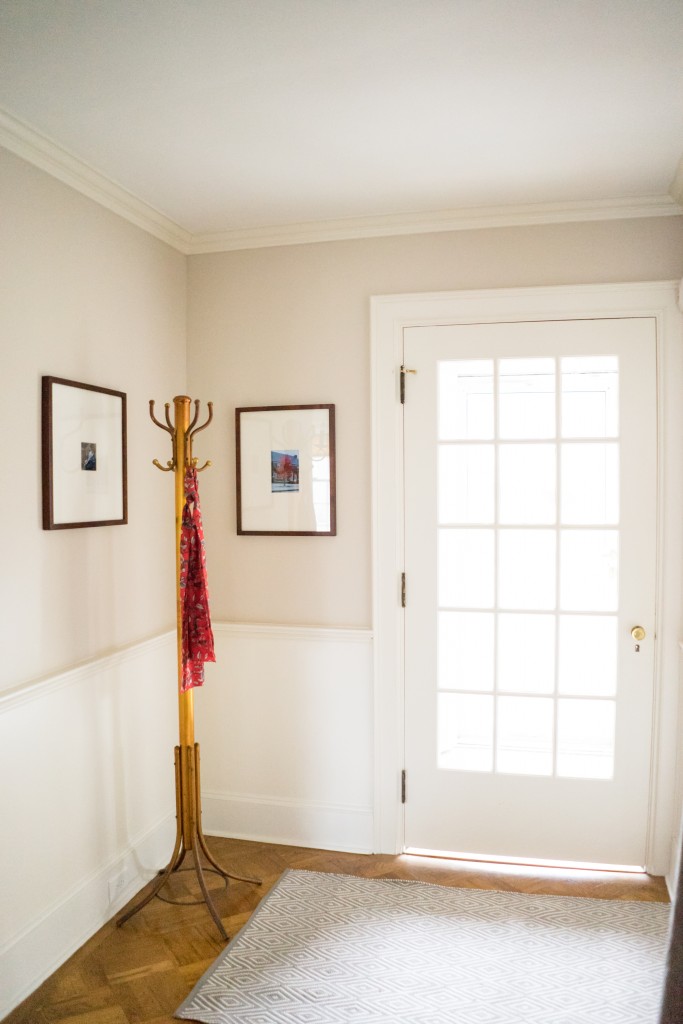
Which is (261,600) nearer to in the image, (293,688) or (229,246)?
(293,688)

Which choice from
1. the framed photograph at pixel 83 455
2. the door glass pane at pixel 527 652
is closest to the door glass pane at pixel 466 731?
the door glass pane at pixel 527 652

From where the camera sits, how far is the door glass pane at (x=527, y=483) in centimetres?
294

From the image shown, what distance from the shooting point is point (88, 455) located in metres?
2.59

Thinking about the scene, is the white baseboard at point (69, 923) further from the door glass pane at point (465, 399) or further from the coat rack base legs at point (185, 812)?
the door glass pane at point (465, 399)

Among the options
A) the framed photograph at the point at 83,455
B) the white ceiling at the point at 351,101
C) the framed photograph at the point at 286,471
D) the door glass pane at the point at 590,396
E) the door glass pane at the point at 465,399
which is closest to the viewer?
the white ceiling at the point at 351,101

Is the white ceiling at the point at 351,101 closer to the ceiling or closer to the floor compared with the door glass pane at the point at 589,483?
closer to the ceiling

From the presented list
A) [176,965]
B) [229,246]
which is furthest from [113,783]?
[229,246]

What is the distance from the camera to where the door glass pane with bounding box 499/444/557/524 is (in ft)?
9.65

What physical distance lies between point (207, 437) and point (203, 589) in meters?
0.88

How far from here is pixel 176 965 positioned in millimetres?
2387

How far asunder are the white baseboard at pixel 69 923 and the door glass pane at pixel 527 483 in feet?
6.49

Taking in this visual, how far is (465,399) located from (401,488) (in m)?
0.45

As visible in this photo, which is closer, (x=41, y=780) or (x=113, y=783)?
(x=41, y=780)

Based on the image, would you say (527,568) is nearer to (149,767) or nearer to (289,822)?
(289,822)
